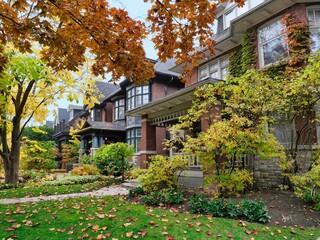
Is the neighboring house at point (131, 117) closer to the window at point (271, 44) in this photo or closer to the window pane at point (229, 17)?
the window pane at point (229, 17)

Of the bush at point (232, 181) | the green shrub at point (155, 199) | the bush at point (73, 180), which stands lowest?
the bush at point (73, 180)

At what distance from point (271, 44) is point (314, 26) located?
1.57 m

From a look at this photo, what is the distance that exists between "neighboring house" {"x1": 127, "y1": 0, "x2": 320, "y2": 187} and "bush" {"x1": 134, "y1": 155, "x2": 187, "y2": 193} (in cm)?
235

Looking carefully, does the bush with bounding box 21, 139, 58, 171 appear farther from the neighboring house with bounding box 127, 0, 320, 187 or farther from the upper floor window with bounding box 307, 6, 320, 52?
the upper floor window with bounding box 307, 6, 320, 52

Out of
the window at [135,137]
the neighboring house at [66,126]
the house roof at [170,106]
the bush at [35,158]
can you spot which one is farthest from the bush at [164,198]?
the neighboring house at [66,126]

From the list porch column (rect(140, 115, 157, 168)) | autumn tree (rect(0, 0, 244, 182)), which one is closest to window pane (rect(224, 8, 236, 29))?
porch column (rect(140, 115, 157, 168))

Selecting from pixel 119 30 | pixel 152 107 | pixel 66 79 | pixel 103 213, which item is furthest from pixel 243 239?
pixel 66 79

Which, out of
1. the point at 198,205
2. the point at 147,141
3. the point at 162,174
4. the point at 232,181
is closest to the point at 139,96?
the point at 147,141

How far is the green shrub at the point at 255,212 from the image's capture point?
17.8 ft

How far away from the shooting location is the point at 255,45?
10766 millimetres

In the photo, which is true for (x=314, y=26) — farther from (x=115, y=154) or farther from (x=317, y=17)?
(x=115, y=154)

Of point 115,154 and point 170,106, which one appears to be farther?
point 115,154

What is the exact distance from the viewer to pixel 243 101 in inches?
324

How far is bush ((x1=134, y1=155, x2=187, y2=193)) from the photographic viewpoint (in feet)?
26.0
